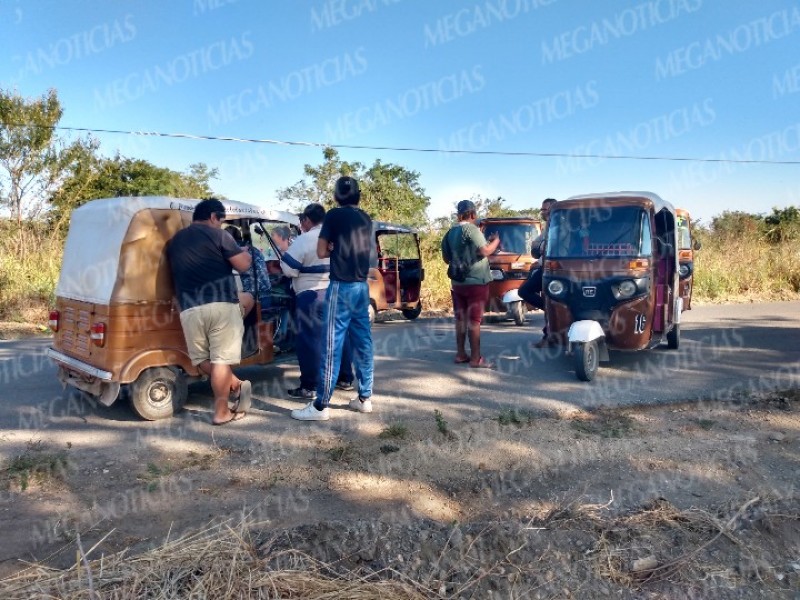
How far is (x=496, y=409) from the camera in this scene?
577 centimetres

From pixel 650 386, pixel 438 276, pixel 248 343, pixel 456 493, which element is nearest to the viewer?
pixel 456 493

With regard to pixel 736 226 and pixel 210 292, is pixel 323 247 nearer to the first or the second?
pixel 210 292

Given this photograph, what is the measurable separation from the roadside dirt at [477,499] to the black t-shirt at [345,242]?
1.32 meters

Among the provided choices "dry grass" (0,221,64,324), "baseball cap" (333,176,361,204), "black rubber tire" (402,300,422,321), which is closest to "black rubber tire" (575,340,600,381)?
"baseball cap" (333,176,361,204)

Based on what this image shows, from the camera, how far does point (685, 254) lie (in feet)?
36.7

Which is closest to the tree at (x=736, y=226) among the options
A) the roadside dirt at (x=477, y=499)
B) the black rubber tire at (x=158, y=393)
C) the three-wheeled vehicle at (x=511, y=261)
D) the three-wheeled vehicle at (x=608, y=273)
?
the three-wheeled vehicle at (x=511, y=261)

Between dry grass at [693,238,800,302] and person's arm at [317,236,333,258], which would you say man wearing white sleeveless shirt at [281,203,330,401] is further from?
dry grass at [693,238,800,302]

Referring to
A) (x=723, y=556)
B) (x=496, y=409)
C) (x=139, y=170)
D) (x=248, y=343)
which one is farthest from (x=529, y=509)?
(x=139, y=170)

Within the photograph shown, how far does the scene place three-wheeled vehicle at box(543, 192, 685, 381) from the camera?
686 centimetres

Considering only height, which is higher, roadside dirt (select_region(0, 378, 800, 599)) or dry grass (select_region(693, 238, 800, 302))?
dry grass (select_region(693, 238, 800, 302))

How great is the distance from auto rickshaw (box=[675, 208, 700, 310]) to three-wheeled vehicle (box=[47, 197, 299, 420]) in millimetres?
7934

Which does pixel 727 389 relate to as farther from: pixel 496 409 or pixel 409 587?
pixel 409 587

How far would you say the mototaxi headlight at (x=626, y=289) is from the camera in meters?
6.84

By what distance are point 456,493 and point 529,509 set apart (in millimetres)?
495
